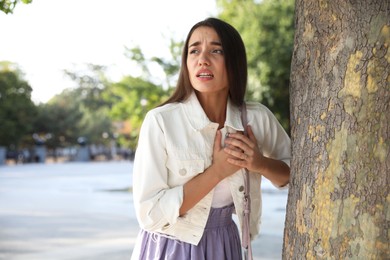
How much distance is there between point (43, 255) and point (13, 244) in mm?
962

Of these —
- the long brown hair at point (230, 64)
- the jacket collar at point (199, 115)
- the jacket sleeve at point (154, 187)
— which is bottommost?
the jacket sleeve at point (154, 187)

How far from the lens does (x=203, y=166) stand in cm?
194

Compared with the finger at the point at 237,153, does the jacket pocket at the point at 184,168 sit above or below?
below

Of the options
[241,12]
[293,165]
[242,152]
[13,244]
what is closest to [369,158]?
[293,165]

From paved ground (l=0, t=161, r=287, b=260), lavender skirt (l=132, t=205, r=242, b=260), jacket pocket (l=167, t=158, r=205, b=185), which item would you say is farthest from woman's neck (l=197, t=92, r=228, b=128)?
paved ground (l=0, t=161, r=287, b=260)

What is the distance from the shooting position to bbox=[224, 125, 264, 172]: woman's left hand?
1.92m

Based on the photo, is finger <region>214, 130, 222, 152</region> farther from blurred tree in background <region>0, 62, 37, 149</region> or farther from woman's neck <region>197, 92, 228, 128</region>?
blurred tree in background <region>0, 62, 37, 149</region>

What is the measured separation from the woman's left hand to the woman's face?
0.20 m

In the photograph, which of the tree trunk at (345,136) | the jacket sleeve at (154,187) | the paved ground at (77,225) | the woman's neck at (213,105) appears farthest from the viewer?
the paved ground at (77,225)

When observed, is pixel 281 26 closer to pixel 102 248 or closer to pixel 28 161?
pixel 102 248

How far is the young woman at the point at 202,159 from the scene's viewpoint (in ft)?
6.18

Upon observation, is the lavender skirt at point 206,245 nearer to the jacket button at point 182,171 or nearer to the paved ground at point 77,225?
the jacket button at point 182,171

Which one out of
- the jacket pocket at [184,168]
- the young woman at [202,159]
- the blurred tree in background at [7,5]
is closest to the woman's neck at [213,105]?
the young woman at [202,159]

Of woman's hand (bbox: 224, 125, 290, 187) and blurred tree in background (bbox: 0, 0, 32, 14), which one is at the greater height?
blurred tree in background (bbox: 0, 0, 32, 14)
